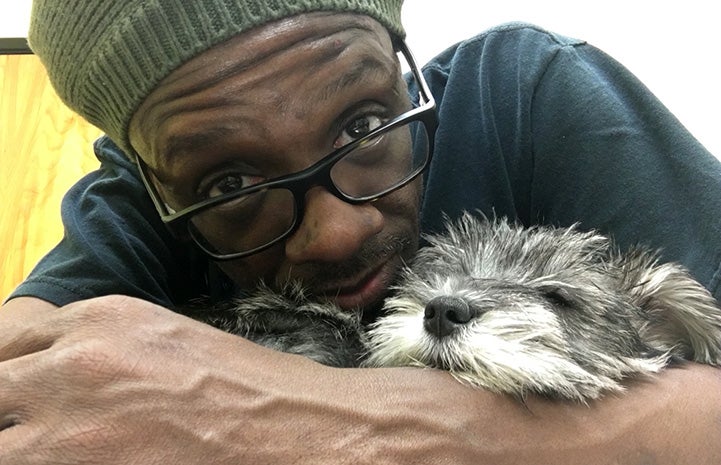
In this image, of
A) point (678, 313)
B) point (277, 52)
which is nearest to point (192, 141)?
point (277, 52)

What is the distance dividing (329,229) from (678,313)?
690 millimetres

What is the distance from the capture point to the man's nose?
121 cm

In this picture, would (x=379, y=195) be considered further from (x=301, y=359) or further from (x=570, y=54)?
(x=570, y=54)

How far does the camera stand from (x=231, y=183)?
4.22 feet

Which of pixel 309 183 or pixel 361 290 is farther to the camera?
pixel 361 290

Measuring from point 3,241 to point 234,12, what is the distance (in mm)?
2769

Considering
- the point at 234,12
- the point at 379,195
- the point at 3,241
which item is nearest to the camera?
the point at 234,12

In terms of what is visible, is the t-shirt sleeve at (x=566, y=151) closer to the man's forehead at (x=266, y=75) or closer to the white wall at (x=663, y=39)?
the man's forehead at (x=266, y=75)

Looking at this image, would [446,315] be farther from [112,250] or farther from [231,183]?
[112,250]

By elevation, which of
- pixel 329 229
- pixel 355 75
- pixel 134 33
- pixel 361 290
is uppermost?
pixel 134 33

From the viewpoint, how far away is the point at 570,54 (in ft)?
5.14

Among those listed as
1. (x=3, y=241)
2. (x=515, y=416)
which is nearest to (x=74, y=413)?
(x=515, y=416)

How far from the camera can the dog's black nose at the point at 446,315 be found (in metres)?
1.06

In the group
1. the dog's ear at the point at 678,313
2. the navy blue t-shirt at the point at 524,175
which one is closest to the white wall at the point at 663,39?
the navy blue t-shirt at the point at 524,175
